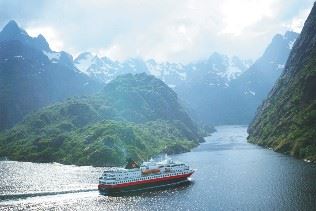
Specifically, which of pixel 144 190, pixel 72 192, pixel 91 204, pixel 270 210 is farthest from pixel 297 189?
pixel 72 192

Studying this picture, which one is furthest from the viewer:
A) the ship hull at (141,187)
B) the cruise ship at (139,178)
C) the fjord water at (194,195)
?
the cruise ship at (139,178)

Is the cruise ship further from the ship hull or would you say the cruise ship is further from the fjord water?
the fjord water

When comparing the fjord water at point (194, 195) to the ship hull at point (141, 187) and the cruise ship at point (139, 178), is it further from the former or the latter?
the cruise ship at point (139, 178)

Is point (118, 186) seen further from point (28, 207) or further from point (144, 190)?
point (28, 207)

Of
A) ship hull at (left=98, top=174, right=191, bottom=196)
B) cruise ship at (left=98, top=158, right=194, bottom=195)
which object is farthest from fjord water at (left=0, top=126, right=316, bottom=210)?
cruise ship at (left=98, top=158, right=194, bottom=195)

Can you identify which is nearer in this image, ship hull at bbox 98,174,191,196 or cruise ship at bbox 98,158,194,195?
ship hull at bbox 98,174,191,196

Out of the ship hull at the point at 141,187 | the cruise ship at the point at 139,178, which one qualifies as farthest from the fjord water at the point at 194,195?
the cruise ship at the point at 139,178

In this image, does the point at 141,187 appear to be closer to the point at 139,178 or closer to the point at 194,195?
the point at 139,178

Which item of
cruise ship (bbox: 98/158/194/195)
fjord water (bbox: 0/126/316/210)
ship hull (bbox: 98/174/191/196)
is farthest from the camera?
cruise ship (bbox: 98/158/194/195)
